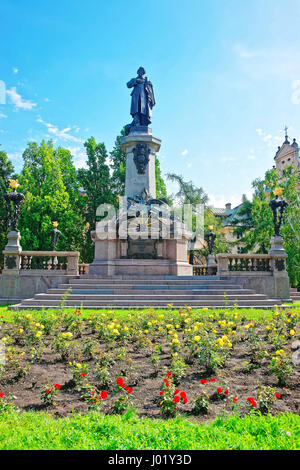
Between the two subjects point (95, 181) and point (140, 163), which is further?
point (95, 181)

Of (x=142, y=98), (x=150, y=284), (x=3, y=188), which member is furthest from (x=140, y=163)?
(x=3, y=188)

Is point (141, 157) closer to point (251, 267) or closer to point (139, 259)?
point (139, 259)

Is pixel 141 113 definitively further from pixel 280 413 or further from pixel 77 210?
pixel 280 413

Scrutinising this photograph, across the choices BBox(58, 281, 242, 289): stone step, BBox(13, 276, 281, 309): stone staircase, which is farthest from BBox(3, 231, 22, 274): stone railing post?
BBox(58, 281, 242, 289): stone step

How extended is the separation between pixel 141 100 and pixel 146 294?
1375 cm

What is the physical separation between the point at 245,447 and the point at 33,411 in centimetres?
226

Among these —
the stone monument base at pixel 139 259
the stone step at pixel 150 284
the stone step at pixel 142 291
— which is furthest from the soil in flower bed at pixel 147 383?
the stone monument base at pixel 139 259

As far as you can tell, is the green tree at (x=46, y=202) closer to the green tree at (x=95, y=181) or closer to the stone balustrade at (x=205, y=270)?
the green tree at (x=95, y=181)

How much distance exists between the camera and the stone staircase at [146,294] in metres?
12.6

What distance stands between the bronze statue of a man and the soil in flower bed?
1839cm

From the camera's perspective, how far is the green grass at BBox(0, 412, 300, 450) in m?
2.94

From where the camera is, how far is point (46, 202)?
31.8 m

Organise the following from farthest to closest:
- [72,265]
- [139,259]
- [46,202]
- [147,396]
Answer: [46,202]
[139,259]
[72,265]
[147,396]
